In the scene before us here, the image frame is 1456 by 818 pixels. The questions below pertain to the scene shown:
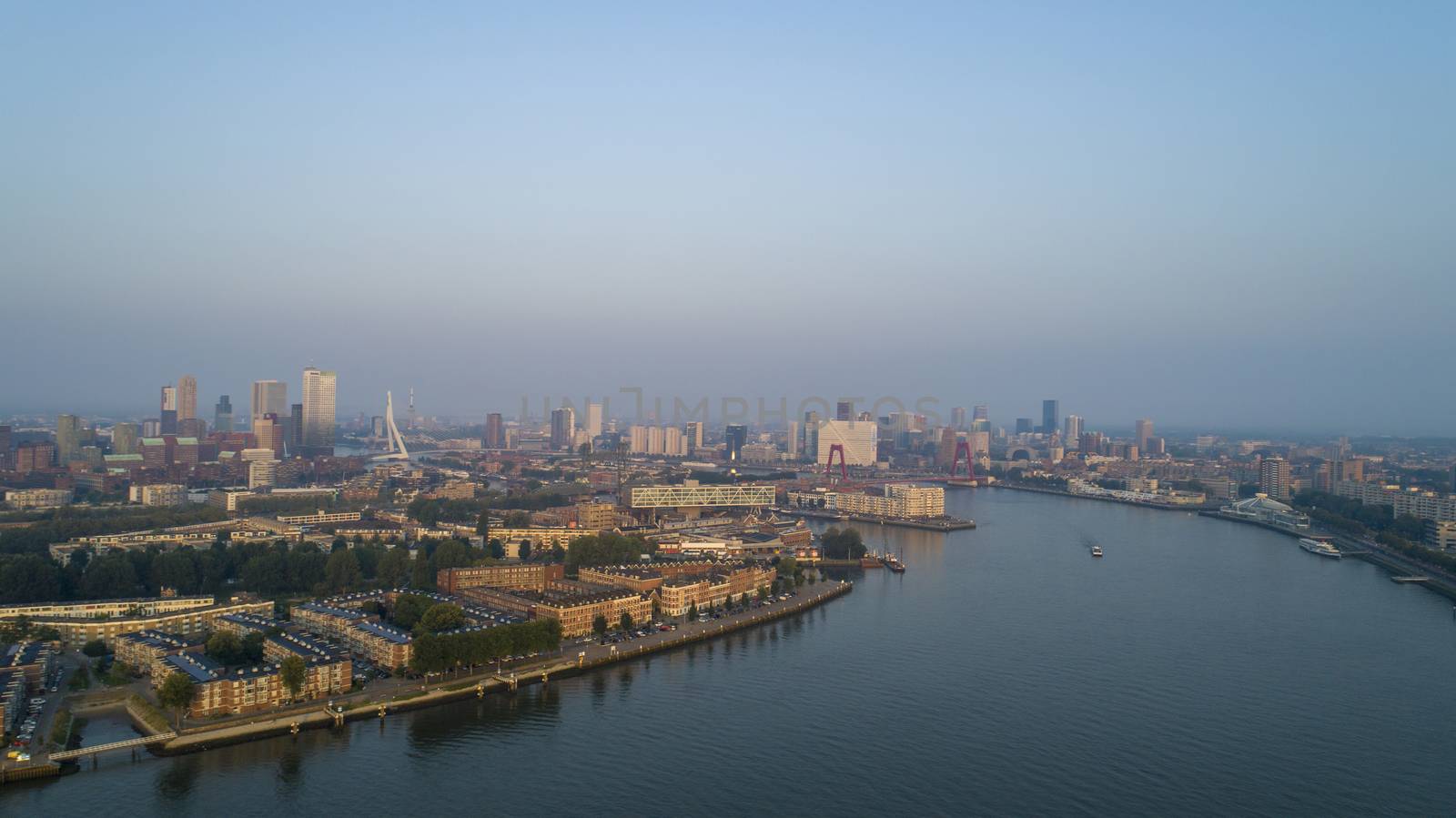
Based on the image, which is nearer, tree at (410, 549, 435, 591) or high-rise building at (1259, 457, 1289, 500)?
tree at (410, 549, 435, 591)

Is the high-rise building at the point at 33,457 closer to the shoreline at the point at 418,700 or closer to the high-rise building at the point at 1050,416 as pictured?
the shoreline at the point at 418,700

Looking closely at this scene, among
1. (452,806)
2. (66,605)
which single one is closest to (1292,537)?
(452,806)

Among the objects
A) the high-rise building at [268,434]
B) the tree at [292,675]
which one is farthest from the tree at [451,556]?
the high-rise building at [268,434]

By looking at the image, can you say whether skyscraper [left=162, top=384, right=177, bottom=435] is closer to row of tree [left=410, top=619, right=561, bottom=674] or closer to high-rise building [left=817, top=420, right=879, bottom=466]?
high-rise building [left=817, top=420, right=879, bottom=466]

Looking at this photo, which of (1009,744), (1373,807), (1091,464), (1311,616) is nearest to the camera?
(1373,807)

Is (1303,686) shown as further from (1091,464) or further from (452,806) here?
(1091,464)

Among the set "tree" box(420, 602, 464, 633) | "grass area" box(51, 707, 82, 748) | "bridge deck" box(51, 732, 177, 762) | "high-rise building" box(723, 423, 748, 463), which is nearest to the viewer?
"bridge deck" box(51, 732, 177, 762)

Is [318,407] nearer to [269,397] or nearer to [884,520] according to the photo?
[269,397]

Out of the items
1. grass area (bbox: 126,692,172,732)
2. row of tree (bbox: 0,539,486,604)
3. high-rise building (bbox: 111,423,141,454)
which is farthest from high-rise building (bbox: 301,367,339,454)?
grass area (bbox: 126,692,172,732)
